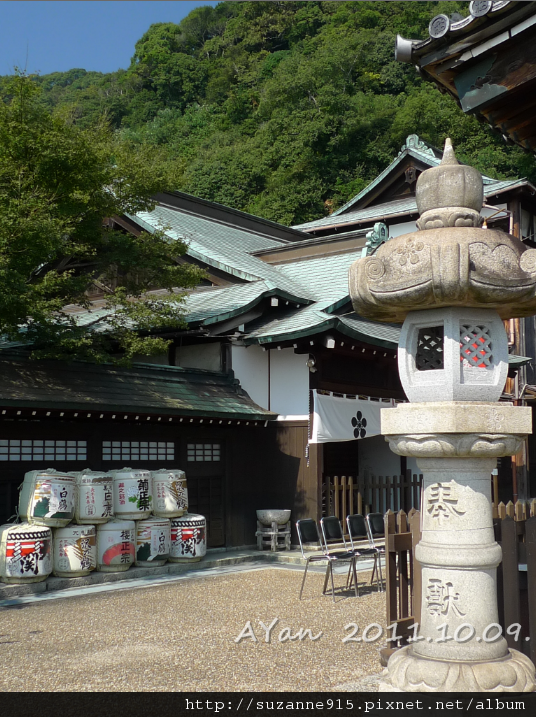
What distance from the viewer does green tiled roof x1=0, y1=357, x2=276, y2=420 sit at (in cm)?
1048

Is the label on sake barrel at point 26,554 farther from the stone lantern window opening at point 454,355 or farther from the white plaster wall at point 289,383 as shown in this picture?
the stone lantern window opening at point 454,355

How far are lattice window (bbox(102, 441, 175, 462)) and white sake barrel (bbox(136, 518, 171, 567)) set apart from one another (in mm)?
1368

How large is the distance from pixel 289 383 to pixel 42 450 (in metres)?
5.08

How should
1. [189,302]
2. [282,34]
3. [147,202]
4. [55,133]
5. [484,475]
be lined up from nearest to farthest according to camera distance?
[484,475] → [55,133] → [147,202] → [189,302] → [282,34]

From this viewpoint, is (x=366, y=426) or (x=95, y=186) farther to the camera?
(x=366, y=426)

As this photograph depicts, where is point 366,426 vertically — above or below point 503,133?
below

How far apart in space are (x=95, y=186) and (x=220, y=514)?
6.50 meters

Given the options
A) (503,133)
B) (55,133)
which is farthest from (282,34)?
(503,133)

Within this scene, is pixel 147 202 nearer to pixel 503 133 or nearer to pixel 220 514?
pixel 220 514

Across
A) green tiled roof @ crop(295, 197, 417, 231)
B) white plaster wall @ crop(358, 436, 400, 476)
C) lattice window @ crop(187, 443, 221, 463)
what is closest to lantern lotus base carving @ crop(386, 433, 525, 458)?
lattice window @ crop(187, 443, 221, 463)

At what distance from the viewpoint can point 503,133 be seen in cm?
676

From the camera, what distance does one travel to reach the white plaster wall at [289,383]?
45.5 ft

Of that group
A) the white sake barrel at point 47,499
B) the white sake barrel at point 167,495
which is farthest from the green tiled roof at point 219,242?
the white sake barrel at point 47,499

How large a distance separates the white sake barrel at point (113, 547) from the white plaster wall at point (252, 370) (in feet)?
14.4
